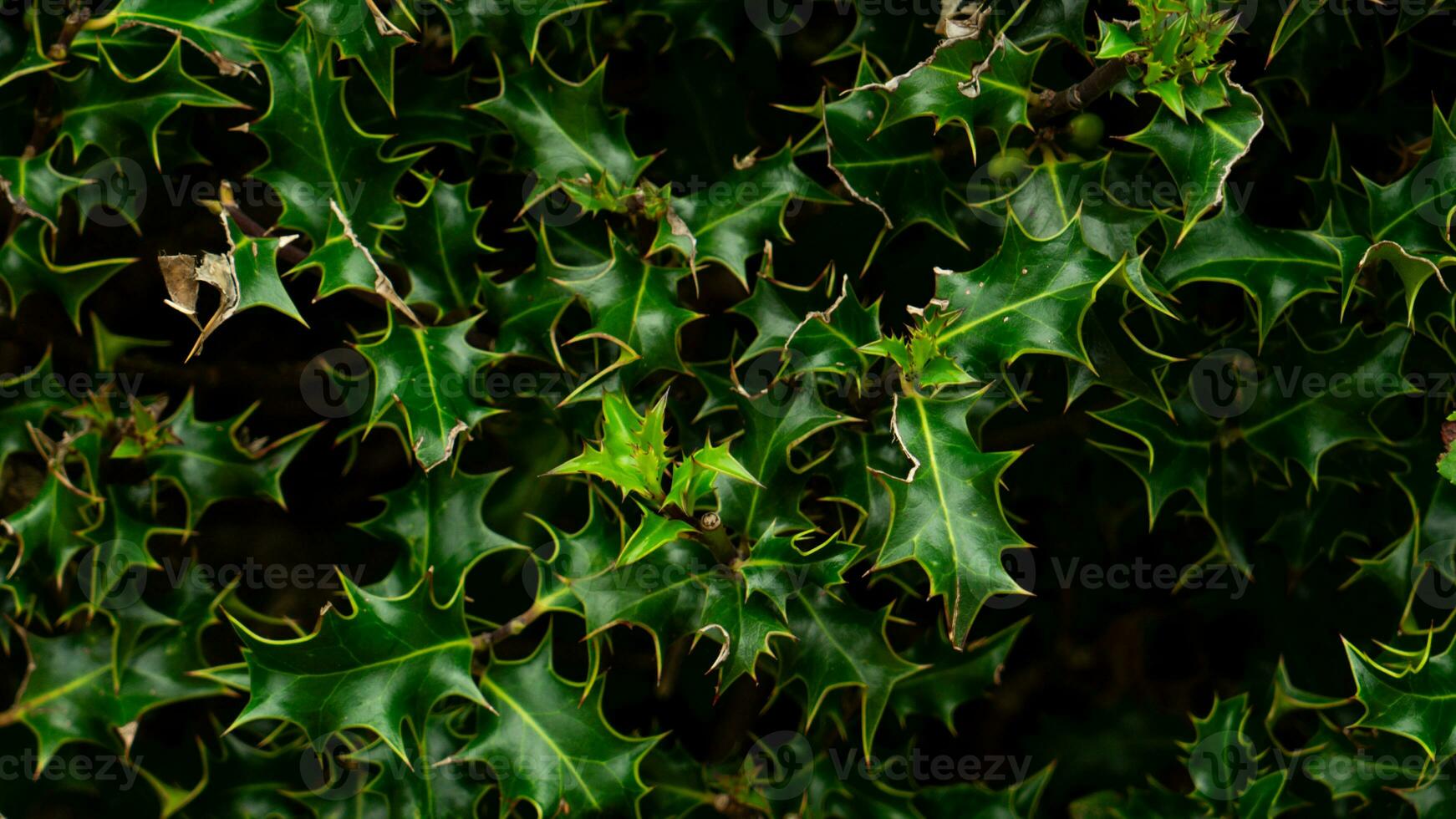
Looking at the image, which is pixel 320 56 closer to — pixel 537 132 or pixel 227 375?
pixel 537 132

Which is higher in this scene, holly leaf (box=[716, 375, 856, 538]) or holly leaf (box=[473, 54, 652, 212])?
holly leaf (box=[473, 54, 652, 212])

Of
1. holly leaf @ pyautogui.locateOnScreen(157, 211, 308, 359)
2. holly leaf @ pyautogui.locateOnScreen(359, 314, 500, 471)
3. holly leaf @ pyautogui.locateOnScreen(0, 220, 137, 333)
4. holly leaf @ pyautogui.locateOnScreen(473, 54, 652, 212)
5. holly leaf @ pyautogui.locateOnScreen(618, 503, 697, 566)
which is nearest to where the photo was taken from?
holly leaf @ pyautogui.locateOnScreen(618, 503, 697, 566)

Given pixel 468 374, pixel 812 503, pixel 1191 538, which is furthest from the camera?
pixel 1191 538

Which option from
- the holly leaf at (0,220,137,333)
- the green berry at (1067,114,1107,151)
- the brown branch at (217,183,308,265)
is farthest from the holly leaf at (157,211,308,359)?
the green berry at (1067,114,1107,151)

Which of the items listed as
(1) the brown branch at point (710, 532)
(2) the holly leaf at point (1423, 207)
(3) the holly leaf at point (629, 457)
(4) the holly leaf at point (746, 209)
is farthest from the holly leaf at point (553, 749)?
(2) the holly leaf at point (1423, 207)

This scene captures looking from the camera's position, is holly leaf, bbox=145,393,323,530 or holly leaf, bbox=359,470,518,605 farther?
holly leaf, bbox=145,393,323,530

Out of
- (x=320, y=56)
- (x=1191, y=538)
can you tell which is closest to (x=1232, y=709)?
(x=1191, y=538)

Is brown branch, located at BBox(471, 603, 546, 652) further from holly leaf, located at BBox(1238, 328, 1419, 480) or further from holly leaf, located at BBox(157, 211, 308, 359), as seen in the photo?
holly leaf, located at BBox(1238, 328, 1419, 480)
